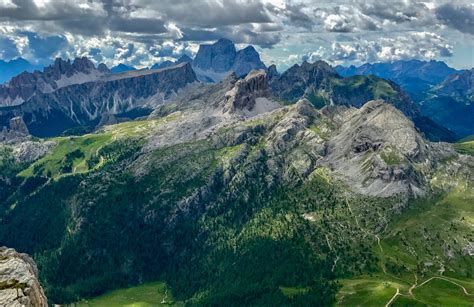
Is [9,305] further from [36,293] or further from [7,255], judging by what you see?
[7,255]

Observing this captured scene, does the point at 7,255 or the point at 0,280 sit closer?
the point at 0,280

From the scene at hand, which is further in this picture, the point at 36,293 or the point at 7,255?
the point at 7,255

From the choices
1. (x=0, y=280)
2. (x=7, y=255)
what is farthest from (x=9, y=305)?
(x=7, y=255)

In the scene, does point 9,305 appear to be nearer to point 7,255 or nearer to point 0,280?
point 0,280

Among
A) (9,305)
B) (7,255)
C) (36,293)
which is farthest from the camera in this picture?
(7,255)

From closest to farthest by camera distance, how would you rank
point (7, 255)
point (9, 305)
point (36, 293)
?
point (9, 305) < point (36, 293) < point (7, 255)
